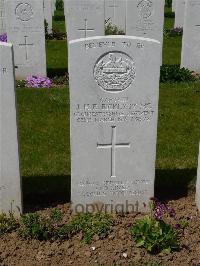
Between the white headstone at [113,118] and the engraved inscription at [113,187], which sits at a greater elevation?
the white headstone at [113,118]

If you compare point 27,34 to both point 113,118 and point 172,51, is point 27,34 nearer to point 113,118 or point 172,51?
point 172,51

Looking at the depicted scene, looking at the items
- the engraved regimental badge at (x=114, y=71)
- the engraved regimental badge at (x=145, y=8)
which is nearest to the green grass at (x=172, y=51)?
the engraved regimental badge at (x=145, y=8)

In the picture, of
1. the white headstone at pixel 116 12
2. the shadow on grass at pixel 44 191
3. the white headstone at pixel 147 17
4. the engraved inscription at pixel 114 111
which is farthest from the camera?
the white headstone at pixel 116 12

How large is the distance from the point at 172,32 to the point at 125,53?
12139 millimetres

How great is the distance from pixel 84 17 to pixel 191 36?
7.66 feet

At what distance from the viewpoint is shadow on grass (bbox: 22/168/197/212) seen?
16.7 feet

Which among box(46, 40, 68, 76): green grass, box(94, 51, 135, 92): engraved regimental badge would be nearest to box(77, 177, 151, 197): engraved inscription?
box(94, 51, 135, 92): engraved regimental badge

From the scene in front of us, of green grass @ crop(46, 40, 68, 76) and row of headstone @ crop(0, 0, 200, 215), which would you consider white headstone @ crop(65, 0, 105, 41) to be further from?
row of headstone @ crop(0, 0, 200, 215)

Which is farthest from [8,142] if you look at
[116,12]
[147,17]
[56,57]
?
[116,12]

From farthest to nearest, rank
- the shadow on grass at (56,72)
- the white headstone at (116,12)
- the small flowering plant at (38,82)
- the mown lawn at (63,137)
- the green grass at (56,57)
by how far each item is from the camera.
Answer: the white headstone at (116,12)
the green grass at (56,57)
the shadow on grass at (56,72)
the small flowering plant at (38,82)
the mown lawn at (63,137)

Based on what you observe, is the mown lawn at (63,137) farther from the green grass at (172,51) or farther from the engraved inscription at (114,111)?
the green grass at (172,51)

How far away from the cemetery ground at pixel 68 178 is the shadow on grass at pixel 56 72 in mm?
848

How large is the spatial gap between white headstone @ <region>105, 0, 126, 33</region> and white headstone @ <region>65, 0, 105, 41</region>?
568 cm

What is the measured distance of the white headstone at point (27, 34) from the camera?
9.23m
